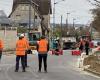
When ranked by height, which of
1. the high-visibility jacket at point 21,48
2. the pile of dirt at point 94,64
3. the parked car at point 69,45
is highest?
the high-visibility jacket at point 21,48

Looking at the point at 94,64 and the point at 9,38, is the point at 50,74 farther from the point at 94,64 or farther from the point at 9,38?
the point at 9,38

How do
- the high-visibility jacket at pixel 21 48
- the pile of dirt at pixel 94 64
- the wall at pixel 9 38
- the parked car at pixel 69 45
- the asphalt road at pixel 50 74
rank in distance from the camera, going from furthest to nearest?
the parked car at pixel 69 45
the wall at pixel 9 38
the pile of dirt at pixel 94 64
the high-visibility jacket at pixel 21 48
the asphalt road at pixel 50 74

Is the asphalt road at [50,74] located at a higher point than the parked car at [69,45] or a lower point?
higher

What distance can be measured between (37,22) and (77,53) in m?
54.2

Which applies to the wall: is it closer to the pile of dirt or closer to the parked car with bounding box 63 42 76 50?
the parked car with bounding box 63 42 76 50

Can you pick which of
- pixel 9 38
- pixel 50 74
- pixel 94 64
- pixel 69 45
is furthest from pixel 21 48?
pixel 69 45

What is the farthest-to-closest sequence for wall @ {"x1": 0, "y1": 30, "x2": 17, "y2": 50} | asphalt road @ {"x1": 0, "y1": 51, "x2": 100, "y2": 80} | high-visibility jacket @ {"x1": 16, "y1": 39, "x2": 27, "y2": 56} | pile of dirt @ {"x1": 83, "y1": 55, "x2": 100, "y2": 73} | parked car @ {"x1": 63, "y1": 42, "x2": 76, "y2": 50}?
parked car @ {"x1": 63, "y1": 42, "x2": 76, "y2": 50} → wall @ {"x1": 0, "y1": 30, "x2": 17, "y2": 50} → pile of dirt @ {"x1": 83, "y1": 55, "x2": 100, "y2": 73} → high-visibility jacket @ {"x1": 16, "y1": 39, "x2": 27, "y2": 56} → asphalt road @ {"x1": 0, "y1": 51, "x2": 100, "y2": 80}

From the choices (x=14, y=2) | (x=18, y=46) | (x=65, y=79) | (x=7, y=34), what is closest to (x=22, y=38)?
(x=18, y=46)

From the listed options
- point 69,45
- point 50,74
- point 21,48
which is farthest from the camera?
point 69,45

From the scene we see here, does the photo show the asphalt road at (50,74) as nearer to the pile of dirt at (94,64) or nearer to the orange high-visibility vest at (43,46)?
the pile of dirt at (94,64)

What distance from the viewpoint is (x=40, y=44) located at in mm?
24594

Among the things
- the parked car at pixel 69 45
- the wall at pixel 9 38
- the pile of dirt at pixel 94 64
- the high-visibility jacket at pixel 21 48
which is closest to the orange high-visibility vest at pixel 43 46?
the high-visibility jacket at pixel 21 48

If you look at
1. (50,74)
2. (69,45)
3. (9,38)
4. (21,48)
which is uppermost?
(21,48)

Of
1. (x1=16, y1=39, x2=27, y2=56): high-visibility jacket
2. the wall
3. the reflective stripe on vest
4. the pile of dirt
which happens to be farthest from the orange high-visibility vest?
the wall
